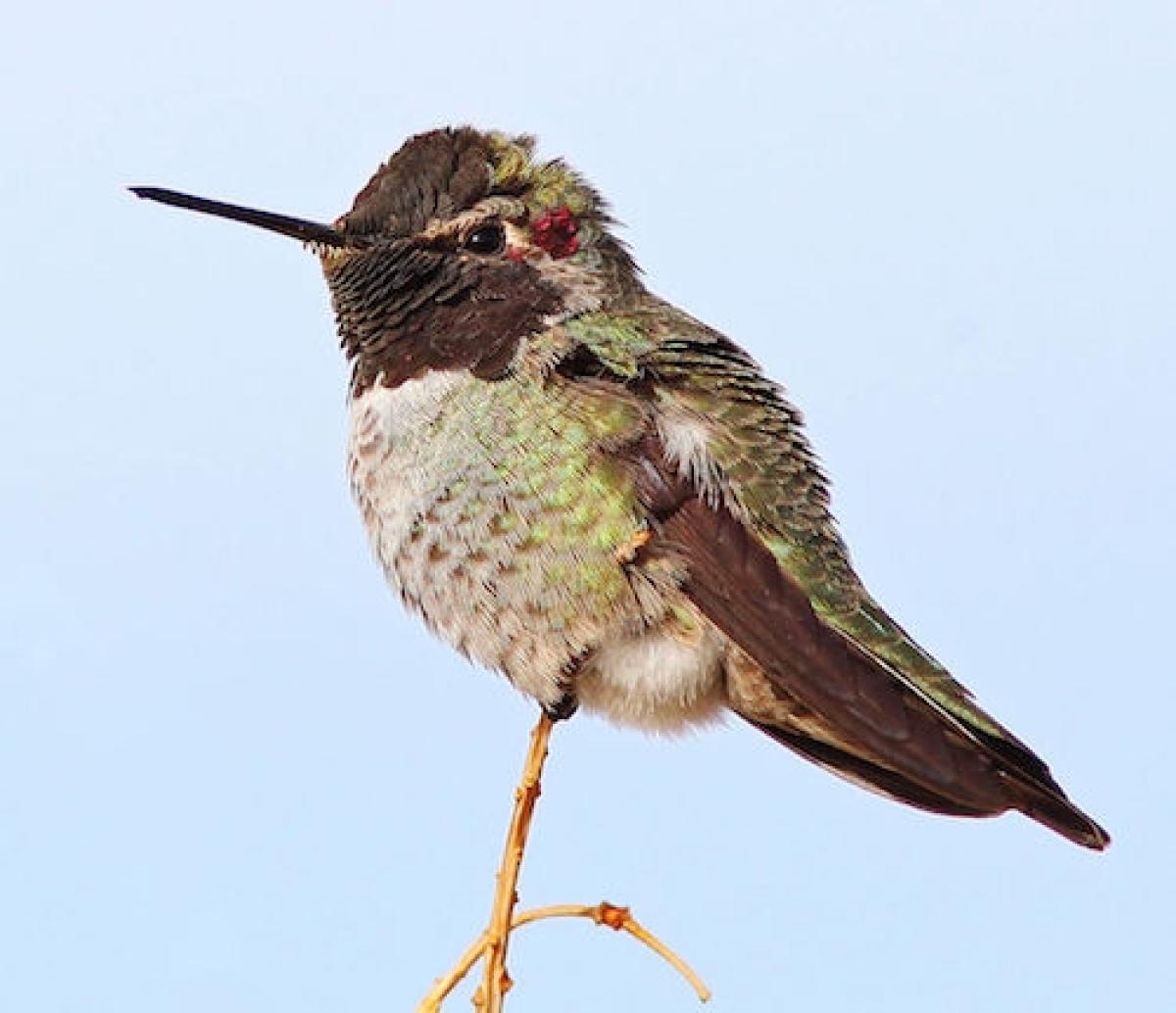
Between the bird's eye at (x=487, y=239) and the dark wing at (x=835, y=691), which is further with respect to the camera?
the bird's eye at (x=487, y=239)

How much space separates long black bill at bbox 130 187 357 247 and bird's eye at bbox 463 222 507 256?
0.23 meters

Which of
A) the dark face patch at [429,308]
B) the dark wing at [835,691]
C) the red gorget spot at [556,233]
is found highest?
the red gorget spot at [556,233]

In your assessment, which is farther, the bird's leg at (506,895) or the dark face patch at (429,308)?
the dark face patch at (429,308)

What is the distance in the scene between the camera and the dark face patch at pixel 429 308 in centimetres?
377

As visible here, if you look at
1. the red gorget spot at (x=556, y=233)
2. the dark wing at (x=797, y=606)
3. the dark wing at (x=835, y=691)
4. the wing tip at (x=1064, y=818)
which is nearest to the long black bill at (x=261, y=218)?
the red gorget spot at (x=556, y=233)

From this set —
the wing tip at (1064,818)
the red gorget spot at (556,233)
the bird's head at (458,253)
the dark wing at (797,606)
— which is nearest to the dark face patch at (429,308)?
the bird's head at (458,253)

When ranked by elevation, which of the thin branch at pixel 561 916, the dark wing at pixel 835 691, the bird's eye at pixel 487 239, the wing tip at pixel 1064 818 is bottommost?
the thin branch at pixel 561 916

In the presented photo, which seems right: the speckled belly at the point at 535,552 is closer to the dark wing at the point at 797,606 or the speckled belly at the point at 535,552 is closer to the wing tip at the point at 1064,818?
Result: the dark wing at the point at 797,606

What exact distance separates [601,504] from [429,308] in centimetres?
59

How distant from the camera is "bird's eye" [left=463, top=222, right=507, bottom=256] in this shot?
395 cm

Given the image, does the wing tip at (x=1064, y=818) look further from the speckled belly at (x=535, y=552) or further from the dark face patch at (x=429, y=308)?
the dark face patch at (x=429, y=308)

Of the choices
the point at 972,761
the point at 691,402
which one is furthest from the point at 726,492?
the point at 972,761

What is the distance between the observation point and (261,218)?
391 centimetres

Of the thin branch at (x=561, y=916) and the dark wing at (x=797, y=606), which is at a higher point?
the dark wing at (x=797, y=606)
